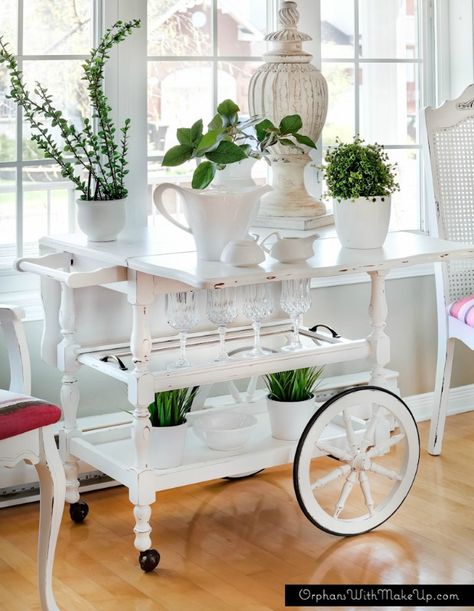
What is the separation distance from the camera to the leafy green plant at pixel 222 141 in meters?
2.75

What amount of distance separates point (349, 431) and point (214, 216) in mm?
715

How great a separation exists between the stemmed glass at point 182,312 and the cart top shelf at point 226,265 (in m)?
0.11

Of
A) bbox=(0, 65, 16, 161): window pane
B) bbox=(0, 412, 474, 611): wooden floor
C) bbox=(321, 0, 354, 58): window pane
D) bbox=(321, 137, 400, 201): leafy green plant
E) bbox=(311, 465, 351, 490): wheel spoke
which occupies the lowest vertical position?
bbox=(0, 412, 474, 611): wooden floor

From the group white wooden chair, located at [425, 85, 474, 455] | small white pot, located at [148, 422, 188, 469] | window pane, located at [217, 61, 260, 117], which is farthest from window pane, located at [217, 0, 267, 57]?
small white pot, located at [148, 422, 188, 469]

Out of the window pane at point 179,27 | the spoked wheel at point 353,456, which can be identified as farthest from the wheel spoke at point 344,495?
the window pane at point 179,27

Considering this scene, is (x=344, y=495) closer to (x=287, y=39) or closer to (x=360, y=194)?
(x=360, y=194)

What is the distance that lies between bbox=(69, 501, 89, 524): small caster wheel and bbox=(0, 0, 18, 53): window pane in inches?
52.5

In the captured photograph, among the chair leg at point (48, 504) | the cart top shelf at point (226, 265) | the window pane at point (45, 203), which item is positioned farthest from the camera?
the window pane at point (45, 203)

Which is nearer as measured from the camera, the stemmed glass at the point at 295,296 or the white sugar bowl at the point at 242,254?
the white sugar bowl at the point at 242,254

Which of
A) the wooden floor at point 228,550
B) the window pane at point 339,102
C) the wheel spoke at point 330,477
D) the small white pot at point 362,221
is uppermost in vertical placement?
the window pane at point 339,102

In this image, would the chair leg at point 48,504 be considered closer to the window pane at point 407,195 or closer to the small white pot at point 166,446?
the small white pot at point 166,446

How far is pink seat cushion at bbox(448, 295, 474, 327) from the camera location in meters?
3.46

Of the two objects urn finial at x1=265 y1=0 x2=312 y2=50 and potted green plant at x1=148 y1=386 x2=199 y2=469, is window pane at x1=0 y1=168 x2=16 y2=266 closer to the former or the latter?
potted green plant at x1=148 y1=386 x2=199 y2=469

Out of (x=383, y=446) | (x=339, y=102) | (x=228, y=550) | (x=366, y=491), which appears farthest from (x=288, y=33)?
(x=228, y=550)
